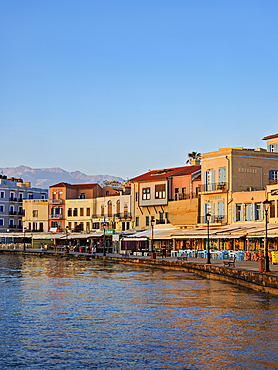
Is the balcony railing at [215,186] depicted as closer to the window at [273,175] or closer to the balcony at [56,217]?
the window at [273,175]

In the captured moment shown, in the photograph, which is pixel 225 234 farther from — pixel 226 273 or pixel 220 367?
pixel 220 367

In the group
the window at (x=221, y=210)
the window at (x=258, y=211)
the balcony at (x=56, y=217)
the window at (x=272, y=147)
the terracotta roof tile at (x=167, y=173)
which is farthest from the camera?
the balcony at (x=56, y=217)

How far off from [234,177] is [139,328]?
39.1 metres

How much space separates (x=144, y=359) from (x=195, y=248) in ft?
143

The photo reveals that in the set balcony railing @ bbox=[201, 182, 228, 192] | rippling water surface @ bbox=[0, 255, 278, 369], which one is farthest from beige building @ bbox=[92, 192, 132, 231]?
rippling water surface @ bbox=[0, 255, 278, 369]

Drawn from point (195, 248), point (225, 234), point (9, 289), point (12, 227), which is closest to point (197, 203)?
point (195, 248)

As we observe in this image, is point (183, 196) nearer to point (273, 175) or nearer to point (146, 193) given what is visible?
point (146, 193)

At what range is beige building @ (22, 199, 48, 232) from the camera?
302ft

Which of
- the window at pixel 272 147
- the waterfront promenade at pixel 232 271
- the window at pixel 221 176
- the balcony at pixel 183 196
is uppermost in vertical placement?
the window at pixel 272 147

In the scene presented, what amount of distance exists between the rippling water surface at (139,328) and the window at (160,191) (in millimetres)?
41908

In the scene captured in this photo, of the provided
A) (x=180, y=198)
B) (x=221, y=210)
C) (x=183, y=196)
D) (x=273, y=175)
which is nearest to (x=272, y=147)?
(x=273, y=175)

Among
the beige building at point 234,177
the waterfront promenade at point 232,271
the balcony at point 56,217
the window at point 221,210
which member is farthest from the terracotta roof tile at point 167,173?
the balcony at point 56,217

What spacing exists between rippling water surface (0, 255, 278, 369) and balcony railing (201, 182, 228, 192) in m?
28.5

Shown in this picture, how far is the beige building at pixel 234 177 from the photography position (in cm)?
5228
